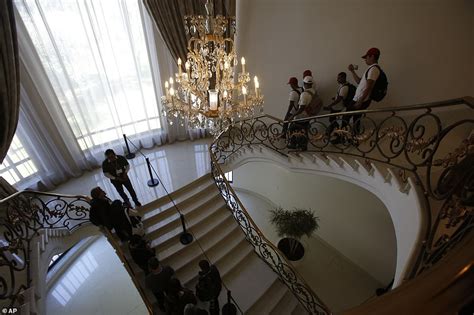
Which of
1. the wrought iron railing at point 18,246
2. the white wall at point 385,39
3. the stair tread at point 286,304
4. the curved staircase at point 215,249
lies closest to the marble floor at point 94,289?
the curved staircase at point 215,249

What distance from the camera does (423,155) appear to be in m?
2.50

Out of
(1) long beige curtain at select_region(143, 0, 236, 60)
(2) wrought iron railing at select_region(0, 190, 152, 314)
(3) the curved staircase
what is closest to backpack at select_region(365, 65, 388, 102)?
(1) long beige curtain at select_region(143, 0, 236, 60)

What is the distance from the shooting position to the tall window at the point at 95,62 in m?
4.67

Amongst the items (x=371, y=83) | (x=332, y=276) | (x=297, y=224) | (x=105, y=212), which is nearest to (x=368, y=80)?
(x=371, y=83)

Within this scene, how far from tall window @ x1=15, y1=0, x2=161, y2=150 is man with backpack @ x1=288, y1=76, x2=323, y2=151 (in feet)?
12.7

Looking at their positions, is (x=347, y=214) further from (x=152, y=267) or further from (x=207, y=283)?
(x=152, y=267)

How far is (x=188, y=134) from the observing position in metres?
7.42

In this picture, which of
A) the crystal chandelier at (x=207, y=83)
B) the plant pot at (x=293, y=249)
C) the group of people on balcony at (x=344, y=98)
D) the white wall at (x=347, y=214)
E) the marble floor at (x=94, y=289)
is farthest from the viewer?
the plant pot at (x=293, y=249)

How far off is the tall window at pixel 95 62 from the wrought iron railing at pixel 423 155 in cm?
258

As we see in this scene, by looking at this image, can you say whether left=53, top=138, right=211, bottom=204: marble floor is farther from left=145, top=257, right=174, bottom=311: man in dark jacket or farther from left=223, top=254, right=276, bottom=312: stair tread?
left=223, top=254, right=276, bottom=312: stair tread

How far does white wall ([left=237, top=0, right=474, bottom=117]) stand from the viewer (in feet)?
14.2

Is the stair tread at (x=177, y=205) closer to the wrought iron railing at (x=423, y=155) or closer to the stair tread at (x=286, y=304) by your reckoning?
the wrought iron railing at (x=423, y=155)

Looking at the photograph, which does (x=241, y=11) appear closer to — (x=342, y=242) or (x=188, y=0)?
(x=188, y=0)

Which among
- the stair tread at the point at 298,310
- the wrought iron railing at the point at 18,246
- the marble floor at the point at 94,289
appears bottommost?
the marble floor at the point at 94,289
